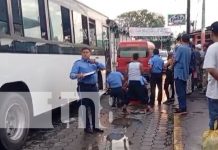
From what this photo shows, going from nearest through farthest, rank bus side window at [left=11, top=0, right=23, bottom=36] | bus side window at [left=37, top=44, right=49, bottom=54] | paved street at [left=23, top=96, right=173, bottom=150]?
bus side window at [left=11, top=0, right=23, bottom=36] → paved street at [left=23, top=96, right=173, bottom=150] → bus side window at [left=37, top=44, right=49, bottom=54]

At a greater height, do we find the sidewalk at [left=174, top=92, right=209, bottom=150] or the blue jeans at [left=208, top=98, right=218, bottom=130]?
the blue jeans at [left=208, top=98, right=218, bottom=130]

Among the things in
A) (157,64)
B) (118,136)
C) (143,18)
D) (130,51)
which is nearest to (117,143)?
(118,136)

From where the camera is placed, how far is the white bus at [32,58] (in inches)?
262

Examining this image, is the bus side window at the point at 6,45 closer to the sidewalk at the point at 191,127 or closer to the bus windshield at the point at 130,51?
the sidewalk at the point at 191,127

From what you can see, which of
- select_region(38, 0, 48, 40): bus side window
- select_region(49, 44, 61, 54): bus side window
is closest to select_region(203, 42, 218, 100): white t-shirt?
select_region(38, 0, 48, 40): bus side window

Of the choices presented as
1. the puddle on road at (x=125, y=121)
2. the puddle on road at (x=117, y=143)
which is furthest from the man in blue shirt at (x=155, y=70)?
the puddle on road at (x=117, y=143)

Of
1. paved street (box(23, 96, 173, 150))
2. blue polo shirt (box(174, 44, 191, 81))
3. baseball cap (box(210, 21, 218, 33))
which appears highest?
baseball cap (box(210, 21, 218, 33))

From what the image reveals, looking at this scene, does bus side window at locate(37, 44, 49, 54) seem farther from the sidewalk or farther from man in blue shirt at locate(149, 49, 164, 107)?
man in blue shirt at locate(149, 49, 164, 107)

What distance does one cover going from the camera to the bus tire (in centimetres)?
661

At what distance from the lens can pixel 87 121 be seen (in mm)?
8430

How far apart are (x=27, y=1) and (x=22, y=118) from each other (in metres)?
2.12

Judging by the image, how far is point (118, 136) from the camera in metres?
6.04

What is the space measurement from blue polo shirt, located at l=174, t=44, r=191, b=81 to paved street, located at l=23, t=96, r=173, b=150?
3.51 feet

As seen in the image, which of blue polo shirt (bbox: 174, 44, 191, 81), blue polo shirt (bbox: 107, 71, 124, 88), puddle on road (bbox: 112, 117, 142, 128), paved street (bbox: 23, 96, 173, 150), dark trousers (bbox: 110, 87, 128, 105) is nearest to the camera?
paved street (bbox: 23, 96, 173, 150)
